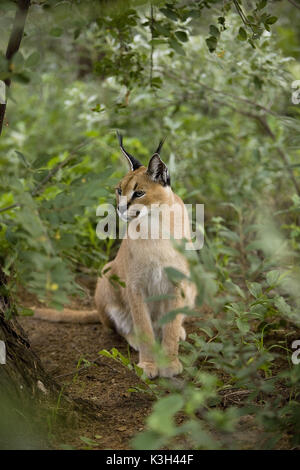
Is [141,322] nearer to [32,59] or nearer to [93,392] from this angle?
[93,392]

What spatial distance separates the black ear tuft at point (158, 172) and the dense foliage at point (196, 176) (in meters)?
0.35

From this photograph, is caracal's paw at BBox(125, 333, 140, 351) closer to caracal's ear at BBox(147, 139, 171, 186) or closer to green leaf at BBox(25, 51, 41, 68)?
caracal's ear at BBox(147, 139, 171, 186)

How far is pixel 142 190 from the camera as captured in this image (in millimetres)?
3199

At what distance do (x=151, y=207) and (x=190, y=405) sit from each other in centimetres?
185

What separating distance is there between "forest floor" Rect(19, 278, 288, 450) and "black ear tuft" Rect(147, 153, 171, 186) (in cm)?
Answer: 120

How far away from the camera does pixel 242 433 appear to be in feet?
6.17

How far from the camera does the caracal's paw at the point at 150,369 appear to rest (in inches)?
126

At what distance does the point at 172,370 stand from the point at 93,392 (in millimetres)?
638

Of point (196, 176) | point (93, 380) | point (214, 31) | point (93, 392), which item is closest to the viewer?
point (214, 31)

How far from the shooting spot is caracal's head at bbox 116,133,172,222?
3172mm

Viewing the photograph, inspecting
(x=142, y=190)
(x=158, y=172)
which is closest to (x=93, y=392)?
(x=142, y=190)

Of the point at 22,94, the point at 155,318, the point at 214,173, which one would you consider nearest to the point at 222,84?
the point at 214,173

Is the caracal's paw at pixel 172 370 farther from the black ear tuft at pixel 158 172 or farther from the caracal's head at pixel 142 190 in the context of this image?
the black ear tuft at pixel 158 172

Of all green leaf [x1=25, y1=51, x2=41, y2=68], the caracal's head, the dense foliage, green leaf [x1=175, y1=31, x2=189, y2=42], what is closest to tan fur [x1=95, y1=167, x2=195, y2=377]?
the caracal's head
